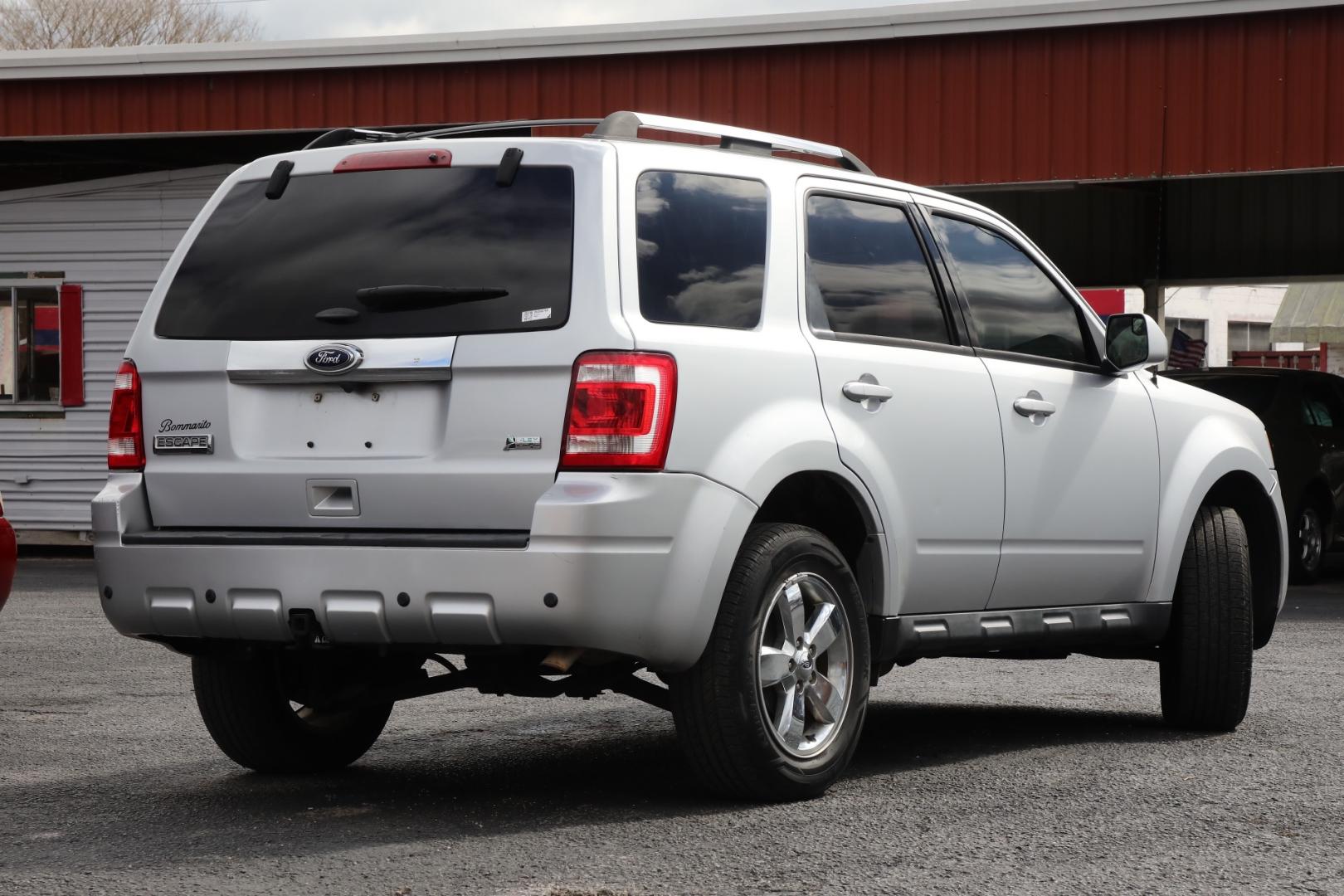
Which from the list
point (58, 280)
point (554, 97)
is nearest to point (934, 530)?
point (554, 97)

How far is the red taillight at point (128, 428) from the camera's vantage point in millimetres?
5527

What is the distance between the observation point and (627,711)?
7.80m

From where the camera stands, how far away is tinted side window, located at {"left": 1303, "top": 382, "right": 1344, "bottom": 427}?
16.3 metres

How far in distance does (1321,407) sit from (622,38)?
22.0 ft

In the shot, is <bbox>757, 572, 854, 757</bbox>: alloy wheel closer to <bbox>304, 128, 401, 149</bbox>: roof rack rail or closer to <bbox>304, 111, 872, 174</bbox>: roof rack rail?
<bbox>304, 111, 872, 174</bbox>: roof rack rail

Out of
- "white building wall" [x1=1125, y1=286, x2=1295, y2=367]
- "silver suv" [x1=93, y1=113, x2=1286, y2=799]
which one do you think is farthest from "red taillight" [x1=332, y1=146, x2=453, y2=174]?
"white building wall" [x1=1125, y1=286, x2=1295, y2=367]

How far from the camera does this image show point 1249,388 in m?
16.0

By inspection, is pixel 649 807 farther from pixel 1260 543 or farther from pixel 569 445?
pixel 1260 543

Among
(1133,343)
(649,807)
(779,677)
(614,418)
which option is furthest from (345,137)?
(1133,343)

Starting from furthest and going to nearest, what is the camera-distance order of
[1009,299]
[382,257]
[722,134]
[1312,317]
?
[1312,317], [1009,299], [722,134], [382,257]

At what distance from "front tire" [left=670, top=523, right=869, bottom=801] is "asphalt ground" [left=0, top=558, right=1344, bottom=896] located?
14 centimetres

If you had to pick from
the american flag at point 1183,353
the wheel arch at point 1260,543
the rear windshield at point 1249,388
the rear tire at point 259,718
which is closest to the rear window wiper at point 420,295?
the rear tire at point 259,718

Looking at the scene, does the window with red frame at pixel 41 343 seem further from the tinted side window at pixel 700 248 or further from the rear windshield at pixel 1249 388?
the tinted side window at pixel 700 248

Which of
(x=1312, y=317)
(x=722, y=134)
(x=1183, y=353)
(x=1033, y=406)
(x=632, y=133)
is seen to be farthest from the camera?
(x=1183, y=353)
